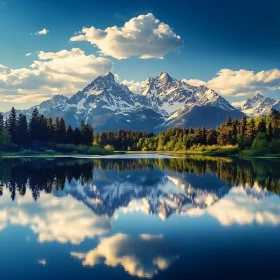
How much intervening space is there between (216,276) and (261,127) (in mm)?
157507

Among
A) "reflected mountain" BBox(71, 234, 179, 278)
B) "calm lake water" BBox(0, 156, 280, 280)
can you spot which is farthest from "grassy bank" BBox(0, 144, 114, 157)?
"reflected mountain" BBox(71, 234, 179, 278)

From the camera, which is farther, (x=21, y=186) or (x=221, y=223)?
(x=21, y=186)

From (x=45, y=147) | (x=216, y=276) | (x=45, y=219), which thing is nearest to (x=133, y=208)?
(x=45, y=219)

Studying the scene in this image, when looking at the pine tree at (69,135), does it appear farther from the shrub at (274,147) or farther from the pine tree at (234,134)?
the shrub at (274,147)

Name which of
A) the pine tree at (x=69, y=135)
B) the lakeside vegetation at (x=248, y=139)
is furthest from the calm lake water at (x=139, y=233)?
the pine tree at (x=69, y=135)

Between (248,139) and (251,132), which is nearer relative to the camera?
(248,139)

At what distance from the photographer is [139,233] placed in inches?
937

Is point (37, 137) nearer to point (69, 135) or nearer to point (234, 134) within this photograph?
point (69, 135)

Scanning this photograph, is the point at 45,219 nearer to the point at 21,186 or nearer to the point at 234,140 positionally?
the point at 21,186

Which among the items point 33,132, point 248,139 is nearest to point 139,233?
point 248,139

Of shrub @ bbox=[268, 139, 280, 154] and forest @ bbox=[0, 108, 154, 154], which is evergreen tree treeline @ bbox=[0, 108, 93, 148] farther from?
shrub @ bbox=[268, 139, 280, 154]

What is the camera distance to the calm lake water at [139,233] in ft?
55.2

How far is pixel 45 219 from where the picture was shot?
27.7 m

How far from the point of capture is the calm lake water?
663 inches
